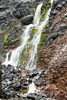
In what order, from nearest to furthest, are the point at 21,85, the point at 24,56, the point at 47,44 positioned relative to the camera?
the point at 21,85, the point at 47,44, the point at 24,56

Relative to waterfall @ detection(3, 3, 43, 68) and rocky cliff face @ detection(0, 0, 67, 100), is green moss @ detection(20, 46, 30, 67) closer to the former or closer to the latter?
waterfall @ detection(3, 3, 43, 68)

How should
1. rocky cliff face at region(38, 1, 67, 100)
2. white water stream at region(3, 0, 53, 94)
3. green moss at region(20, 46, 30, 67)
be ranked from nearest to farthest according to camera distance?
rocky cliff face at region(38, 1, 67, 100) < white water stream at region(3, 0, 53, 94) < green moss at region(20, 46, 30, 67)

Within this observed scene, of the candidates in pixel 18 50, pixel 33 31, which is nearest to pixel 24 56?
pixel 18 50

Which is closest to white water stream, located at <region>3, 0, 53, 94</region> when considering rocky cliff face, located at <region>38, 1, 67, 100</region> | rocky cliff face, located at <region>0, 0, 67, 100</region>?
rocky cliff face, located at <region>0, 0, 67, 100</region>

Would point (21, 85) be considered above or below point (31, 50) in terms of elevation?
below

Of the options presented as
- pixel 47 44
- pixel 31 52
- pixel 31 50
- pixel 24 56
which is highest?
pixel 47 44

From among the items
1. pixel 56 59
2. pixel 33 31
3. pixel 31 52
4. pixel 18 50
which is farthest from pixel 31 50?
pixel 56 59

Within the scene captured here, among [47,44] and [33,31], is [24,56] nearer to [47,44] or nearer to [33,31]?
[47,44]

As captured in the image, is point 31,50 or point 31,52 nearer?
point 31,52

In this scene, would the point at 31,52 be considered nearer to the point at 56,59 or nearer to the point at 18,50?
the point at 18,50

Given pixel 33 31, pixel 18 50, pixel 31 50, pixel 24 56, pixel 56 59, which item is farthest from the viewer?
pixel 33 31

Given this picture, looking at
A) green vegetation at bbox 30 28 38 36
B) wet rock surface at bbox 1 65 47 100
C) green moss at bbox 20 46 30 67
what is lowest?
wet rock surface at bbox 1 65 47 100

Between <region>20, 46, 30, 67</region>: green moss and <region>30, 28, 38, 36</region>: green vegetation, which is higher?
<region>30, 28, 38, 36</region>: green vegetation

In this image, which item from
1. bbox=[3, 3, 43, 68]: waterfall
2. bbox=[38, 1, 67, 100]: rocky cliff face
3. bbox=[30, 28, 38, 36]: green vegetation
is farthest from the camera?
bbox=[30, 28, 38, 36]: green vegetation
